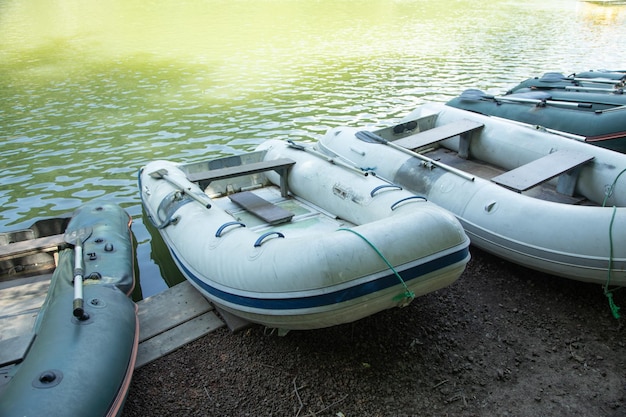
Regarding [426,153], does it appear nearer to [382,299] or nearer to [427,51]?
[382,299]

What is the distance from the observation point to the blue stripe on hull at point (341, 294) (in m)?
2.82

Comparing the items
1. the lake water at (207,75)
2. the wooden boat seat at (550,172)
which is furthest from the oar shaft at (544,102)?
the lake water at (207,75)

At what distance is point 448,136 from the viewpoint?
501 centimetres

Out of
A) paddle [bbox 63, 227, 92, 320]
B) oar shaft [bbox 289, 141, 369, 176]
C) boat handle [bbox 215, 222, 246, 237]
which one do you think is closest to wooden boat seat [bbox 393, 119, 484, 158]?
oar shaft [bbox 289, 141, 369, 176]

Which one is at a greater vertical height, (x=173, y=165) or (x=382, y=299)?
(x=173, y=165)

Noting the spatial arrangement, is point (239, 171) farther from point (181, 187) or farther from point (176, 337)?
point (176, 337)

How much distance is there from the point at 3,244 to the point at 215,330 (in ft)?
7.91

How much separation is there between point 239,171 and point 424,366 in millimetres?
2462

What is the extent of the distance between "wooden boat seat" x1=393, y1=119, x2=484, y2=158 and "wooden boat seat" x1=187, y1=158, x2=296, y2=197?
1271mm

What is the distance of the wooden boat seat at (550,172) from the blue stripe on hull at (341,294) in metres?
1.27

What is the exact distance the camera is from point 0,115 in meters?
8.49

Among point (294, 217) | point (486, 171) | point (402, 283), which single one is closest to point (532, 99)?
point (486, 171)

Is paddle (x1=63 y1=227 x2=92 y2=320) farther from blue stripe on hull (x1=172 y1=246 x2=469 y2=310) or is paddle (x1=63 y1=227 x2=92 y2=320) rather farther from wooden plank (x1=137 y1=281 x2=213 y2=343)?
blue stripe on hull (x1=172 y1=246 x2=469 y2=310)

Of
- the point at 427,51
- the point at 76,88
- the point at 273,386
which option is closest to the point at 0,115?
the point at 76,88
